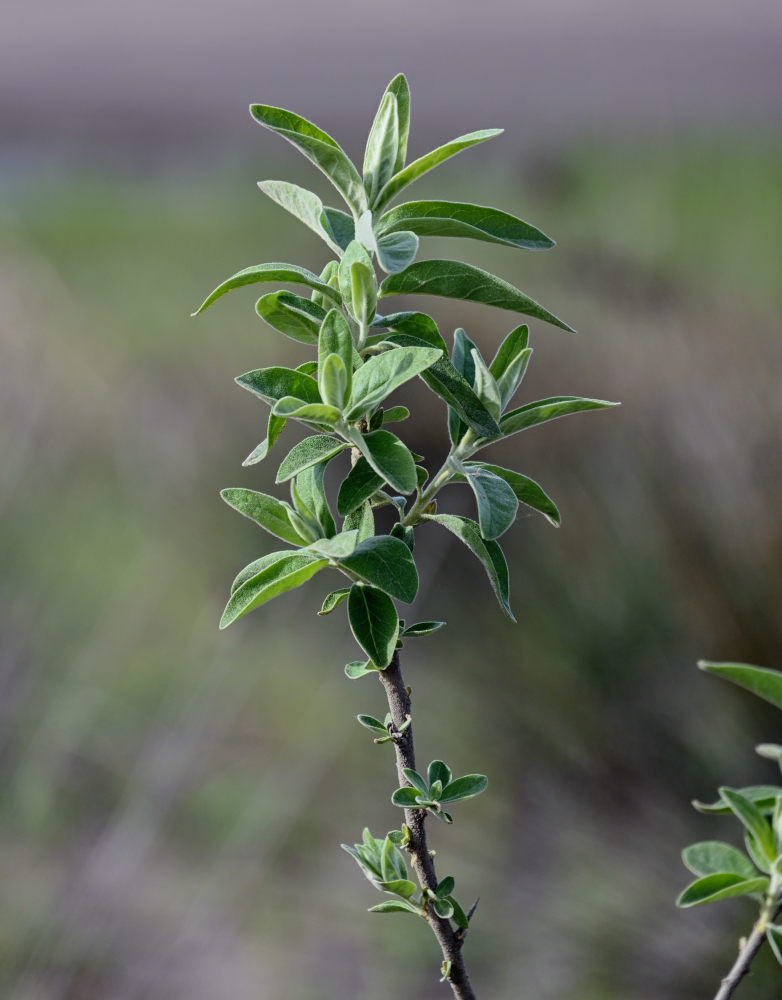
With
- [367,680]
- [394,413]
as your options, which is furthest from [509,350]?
[367,680]

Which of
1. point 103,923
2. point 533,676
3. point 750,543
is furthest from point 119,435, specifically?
point 750,543

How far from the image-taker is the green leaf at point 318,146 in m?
A: 0.27

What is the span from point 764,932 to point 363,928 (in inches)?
42.5

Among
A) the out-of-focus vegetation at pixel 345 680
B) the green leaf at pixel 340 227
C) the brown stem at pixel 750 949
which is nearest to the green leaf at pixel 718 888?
the brown stem at pixel 750 949

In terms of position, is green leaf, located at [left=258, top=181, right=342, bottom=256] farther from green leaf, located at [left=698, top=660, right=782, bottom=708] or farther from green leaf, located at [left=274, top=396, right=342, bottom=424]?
green leaf, located at [left=698, top=660, right=782, bottom=708]

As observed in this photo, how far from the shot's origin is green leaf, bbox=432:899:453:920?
0.95 feet

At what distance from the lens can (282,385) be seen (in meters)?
0.27

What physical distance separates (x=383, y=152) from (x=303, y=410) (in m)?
0.10

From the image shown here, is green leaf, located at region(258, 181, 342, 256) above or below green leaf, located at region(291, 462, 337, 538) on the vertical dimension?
above

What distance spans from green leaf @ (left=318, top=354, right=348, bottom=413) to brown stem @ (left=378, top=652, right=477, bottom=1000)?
83mm

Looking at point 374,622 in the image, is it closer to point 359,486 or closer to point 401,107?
point 359,486

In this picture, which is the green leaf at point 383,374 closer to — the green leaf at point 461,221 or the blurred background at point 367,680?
the green leaf at point 461,221

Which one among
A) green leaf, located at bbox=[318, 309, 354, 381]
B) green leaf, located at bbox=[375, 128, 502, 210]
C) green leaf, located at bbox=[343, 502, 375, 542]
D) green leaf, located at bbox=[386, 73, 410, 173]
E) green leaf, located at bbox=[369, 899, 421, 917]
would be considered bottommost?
green leaf, located at bbox=[369, 899, 421, 917]

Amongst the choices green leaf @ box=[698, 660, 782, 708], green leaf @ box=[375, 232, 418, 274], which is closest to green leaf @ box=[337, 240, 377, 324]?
green leaf @ box=[375, 232, 418, 274]
